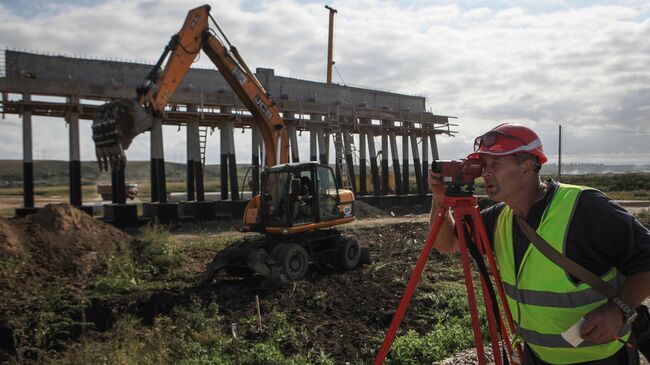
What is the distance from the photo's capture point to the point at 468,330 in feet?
19.4

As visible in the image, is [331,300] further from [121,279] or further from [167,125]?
[167,125]

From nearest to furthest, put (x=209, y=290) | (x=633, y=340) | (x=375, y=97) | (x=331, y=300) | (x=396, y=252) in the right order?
(x=633, y=340) < (x=331, y=300) < (x=209, y=290) < (x=396, y=252) < (x=375, y=97)

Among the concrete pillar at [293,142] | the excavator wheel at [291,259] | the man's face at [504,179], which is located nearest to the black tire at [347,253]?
the excavator wheel at [291,259]

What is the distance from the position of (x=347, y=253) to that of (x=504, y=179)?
8687mm

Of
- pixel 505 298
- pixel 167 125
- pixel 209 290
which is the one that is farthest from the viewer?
pixel 167 125

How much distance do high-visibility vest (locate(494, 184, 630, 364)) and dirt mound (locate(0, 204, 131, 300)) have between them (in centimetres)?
884

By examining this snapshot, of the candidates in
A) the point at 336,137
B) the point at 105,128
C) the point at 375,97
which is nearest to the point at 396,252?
the point at 105,128

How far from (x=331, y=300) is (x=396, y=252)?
504 centimetres

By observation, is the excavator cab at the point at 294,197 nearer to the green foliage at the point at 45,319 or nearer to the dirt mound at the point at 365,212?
the green foliage at the point at 45,319

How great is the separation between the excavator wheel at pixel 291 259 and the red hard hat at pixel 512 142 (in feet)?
23.9

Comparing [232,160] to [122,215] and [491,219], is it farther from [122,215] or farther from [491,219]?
[491,219]

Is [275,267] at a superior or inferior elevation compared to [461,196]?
inferior

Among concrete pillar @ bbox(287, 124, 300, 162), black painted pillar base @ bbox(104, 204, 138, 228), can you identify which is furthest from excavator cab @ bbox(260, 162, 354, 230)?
concrete pillar @ bbox(287, 124, 300, 162)

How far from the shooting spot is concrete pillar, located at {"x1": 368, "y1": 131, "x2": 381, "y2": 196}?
29219 millimetres
